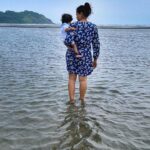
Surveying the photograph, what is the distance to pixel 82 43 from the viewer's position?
8555 mm

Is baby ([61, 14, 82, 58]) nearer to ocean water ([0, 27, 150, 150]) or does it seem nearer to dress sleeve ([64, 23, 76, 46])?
dress sleeve ([64, 23, 76, 46])

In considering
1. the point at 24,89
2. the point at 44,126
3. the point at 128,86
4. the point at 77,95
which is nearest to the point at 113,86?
the point at 128,86

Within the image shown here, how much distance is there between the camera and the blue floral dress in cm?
843

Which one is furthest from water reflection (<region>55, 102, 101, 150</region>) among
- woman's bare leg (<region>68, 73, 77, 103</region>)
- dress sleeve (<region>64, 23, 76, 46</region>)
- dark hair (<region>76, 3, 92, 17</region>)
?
dark hair (<region>76, 3, 92, 17</region>)

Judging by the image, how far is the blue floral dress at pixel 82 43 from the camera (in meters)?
8.43

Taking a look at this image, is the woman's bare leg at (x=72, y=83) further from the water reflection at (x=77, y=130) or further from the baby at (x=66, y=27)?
the baby at (x=66, y=27)

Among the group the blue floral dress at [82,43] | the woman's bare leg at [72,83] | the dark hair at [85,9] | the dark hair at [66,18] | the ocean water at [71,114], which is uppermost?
the dark hair at [85,9]

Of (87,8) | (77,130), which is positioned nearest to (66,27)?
(87,8)

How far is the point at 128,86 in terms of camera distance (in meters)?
11.4

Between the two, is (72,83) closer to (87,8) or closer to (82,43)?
(82,43)

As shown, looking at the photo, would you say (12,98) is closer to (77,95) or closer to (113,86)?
(77,95)

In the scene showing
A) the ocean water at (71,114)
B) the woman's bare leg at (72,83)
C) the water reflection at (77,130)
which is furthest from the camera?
the woman's bare leg at (72,83)

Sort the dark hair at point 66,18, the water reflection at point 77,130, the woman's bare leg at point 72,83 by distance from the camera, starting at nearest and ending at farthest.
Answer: the water reflection at point 77,130, the dark hair at point 66,18, the woman's bare leg at point 72,83

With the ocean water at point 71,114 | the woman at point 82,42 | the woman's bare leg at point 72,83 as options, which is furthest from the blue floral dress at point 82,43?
the ocean water at point 71,114
